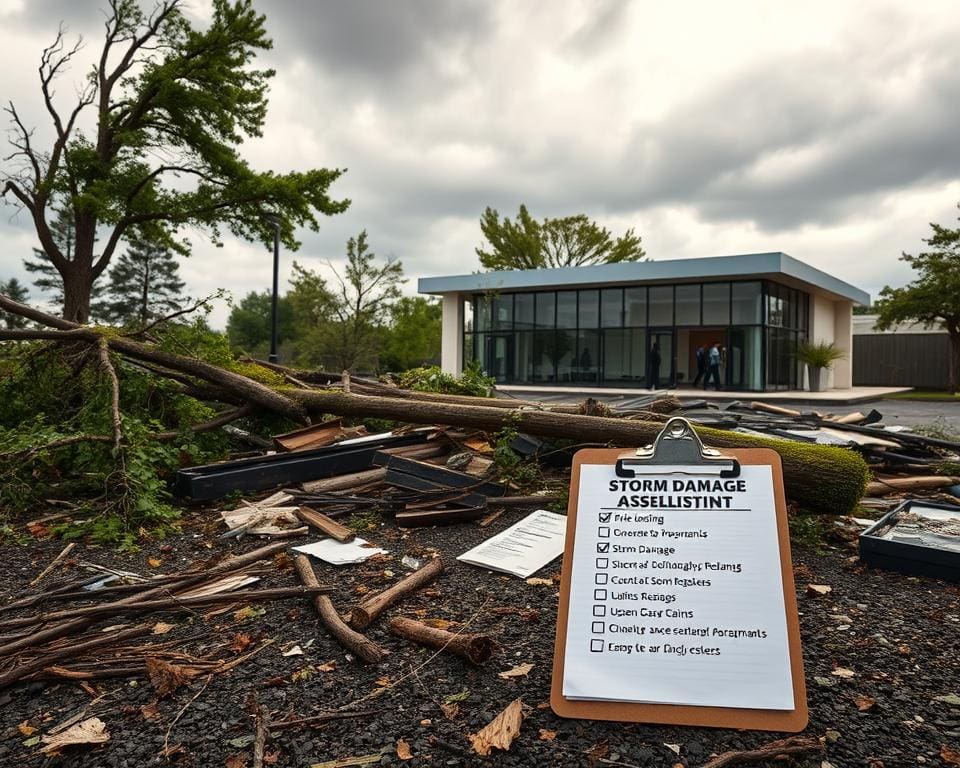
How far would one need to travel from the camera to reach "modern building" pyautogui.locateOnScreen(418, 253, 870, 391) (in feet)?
71.7

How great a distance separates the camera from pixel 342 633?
8.59 feet

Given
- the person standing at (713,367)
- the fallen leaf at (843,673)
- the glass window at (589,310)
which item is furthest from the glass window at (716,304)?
the fallen leaf at (843,673)

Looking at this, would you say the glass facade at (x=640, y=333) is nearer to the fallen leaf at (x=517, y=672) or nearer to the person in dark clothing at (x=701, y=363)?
the person in dark clothing at (x=701, y=363)

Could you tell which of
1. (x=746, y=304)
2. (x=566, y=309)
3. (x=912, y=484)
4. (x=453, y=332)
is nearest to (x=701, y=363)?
(x=746, y=304)

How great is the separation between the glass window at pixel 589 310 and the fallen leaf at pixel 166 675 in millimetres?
23419

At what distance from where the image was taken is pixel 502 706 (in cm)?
218

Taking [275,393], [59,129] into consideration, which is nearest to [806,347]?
[275,393]

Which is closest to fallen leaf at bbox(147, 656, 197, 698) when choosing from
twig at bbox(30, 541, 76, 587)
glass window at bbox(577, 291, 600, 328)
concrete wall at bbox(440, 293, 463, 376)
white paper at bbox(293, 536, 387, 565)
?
white paper at bbox(293, 536, 387, 565)

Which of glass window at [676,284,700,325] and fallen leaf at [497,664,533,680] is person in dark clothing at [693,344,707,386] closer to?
glass window at [676,284,700,325]

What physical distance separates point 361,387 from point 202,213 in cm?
1784

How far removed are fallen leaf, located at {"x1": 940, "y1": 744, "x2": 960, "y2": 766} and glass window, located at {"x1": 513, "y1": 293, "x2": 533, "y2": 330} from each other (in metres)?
24.5

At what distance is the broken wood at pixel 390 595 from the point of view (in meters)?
2.76

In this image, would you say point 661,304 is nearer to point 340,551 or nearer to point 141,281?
point 340,551

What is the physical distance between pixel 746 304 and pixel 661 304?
2951 millimetres
